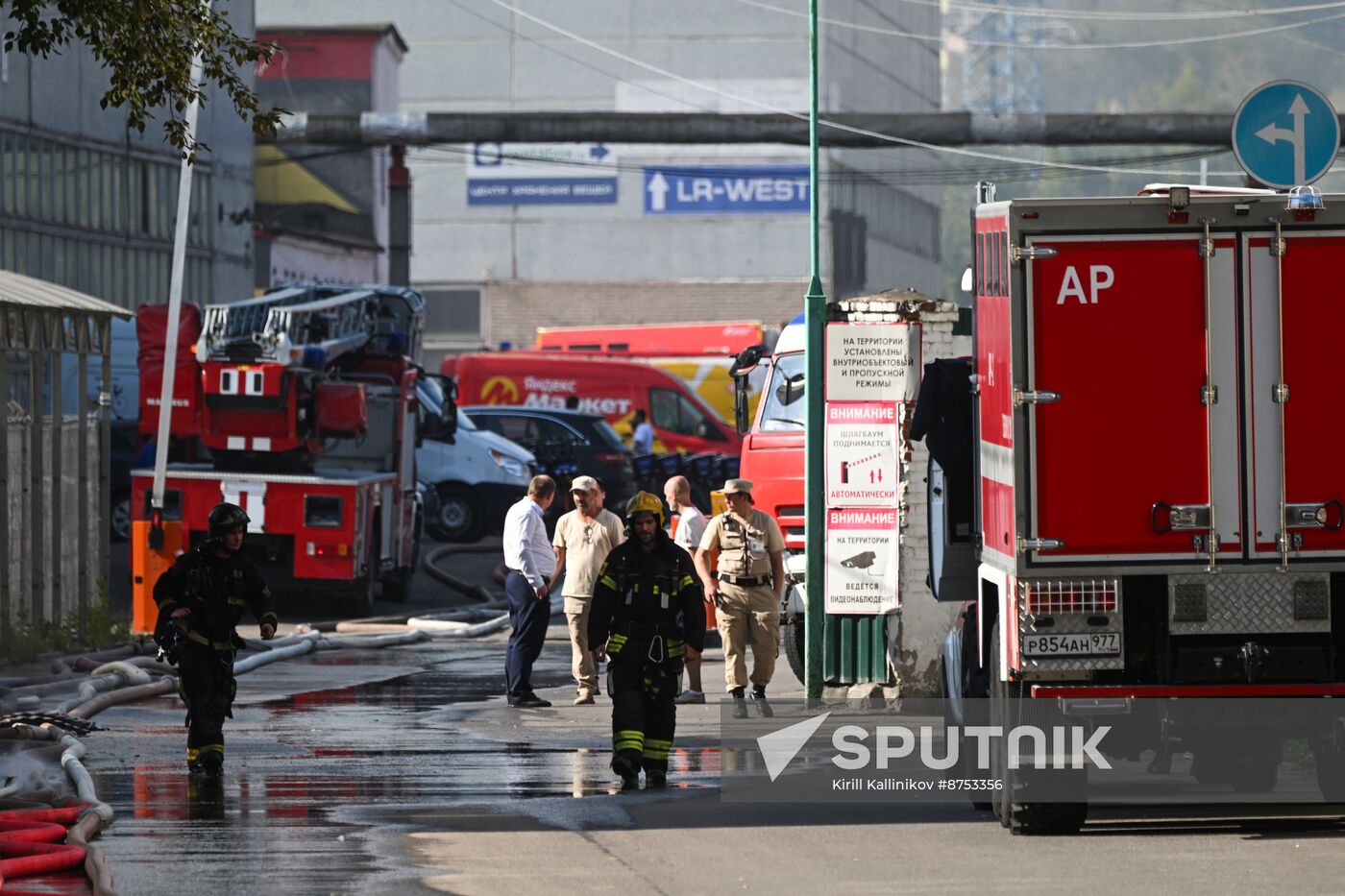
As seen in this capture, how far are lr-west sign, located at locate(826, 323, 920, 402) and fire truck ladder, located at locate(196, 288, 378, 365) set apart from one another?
8891mm

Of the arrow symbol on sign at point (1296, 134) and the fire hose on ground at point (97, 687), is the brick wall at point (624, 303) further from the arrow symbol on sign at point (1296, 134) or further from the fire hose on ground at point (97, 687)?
the arrow symbol on sign at point (1296, 134)

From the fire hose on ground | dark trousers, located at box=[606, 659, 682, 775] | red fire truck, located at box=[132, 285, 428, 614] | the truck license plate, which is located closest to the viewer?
the fire hose on ground

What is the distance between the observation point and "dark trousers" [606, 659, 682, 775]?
12.7m

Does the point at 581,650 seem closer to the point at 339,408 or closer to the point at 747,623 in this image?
the point at 747,623

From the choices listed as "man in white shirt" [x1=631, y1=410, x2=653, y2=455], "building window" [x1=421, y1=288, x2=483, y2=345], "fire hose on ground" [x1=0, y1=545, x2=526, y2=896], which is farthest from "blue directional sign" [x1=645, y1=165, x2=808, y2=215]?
"fire hose on ground" [x1=0, y1=545, x2=526, y2=896]

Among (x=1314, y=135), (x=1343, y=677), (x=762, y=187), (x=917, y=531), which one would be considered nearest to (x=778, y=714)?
(x=917, y=531)

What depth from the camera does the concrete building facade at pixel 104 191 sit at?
34062mm

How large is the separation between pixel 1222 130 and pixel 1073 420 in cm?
3563

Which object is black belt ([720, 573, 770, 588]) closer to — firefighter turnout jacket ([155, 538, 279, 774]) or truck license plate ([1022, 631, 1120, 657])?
firefighter turnout jacket ([155, 538, 279, 774])

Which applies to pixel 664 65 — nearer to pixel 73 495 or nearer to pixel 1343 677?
pixel 73 495

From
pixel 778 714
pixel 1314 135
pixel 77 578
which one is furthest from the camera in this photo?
pixel 77 578

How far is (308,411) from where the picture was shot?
24422 millimetres

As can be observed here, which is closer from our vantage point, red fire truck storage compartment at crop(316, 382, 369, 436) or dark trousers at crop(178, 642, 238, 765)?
dark trousers at crop(178, 642, 238, 765)

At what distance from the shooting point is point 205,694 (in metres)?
13.3
